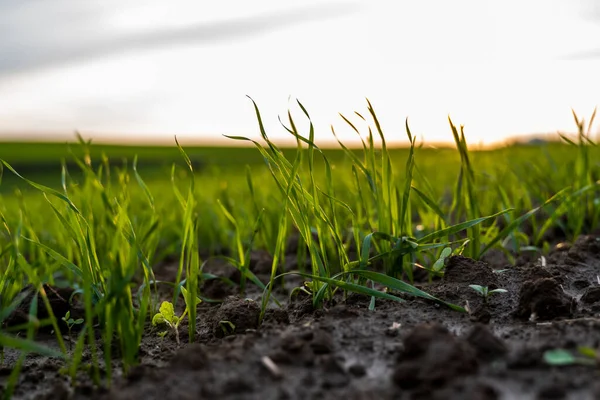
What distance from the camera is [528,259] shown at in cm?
230

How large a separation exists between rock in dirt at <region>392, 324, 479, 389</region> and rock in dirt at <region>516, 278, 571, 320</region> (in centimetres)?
41

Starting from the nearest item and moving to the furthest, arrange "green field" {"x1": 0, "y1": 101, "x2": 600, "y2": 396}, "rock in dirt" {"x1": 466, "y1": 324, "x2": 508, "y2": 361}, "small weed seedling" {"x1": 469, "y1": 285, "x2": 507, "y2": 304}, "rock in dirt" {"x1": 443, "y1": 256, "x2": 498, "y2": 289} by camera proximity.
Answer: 1. "rock in dirt" {"x1": 466, "y1": 324, "x2": 508, "y2": 361}
2. "green field" {"x1": 0, "y1": 101, "x2": 600, "y2": 396}
3. "small weed seedling" {"x1": 469, "y1": 285, "x2": 507, "y2": 304}
4. "rock in dirt" {"x1": 443, "y1": 256, "x2": 498, "y2": 289}

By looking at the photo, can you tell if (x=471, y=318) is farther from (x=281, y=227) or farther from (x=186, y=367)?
(x=186, y=367)

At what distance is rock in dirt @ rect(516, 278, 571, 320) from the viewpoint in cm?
145

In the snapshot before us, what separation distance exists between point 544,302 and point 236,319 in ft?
2.67

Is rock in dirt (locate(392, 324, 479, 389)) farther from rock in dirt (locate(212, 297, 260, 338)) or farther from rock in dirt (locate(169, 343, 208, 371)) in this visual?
rock in dirt (locate(212, 297, 260, 338))

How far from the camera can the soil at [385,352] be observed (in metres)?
1.06

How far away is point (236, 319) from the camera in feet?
5.29

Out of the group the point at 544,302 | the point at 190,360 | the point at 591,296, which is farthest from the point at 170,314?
the point at 591,296

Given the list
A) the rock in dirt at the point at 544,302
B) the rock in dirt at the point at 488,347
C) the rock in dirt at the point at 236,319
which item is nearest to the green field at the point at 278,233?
the rock in dirt at the point at 236,319

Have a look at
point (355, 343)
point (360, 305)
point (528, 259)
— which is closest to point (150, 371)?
point (355, 343)

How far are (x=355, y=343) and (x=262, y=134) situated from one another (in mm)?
647

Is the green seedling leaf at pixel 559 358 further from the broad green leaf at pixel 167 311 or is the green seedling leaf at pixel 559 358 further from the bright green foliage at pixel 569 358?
the broad green leaf at pixel 167 311

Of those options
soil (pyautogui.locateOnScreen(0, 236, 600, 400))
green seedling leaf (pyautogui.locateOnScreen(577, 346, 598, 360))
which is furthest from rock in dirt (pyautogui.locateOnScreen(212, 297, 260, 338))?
green seedling leaf (pyautogui.locateOnScreen(577, 346, 598, 360))
